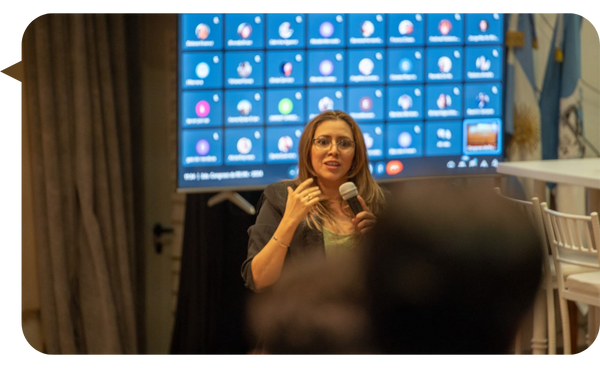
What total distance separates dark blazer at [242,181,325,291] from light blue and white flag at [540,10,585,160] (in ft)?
2.32

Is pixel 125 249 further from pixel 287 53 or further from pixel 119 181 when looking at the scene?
pixel 287 53

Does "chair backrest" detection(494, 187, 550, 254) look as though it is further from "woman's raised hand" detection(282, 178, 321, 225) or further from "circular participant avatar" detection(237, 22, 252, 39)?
"circular participant avatar" detection(237, 22, 252, 39)

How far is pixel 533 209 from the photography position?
221cm

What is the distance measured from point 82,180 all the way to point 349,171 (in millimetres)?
734

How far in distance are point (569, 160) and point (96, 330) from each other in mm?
1413

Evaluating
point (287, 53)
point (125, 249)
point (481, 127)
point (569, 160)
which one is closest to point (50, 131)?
point (125, 249)

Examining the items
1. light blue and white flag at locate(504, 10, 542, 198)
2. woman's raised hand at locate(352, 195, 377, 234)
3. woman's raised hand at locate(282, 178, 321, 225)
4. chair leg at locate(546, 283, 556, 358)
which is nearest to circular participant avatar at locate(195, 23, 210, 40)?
woman's raised hand at locate(282, 178, 321, 225)

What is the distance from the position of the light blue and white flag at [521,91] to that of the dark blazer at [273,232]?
1.98 ft

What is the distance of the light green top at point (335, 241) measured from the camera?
2.14 metres

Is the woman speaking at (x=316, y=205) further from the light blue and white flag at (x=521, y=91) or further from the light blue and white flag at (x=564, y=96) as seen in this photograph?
the light blue and white flag at (x=564, y=96)

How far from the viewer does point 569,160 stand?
2236 millimetres

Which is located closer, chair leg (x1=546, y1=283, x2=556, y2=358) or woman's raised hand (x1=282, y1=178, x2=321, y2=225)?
woman's raised hand (x1=282, y1=178, x2=321, y2=225)

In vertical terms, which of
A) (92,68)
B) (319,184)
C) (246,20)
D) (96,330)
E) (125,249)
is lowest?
(96,330)

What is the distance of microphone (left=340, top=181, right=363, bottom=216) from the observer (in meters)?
2.13
